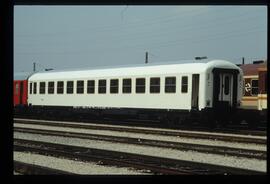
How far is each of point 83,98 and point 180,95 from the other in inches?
279

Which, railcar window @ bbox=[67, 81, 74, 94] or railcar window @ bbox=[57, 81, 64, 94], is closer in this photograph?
railcar window @ bbox=[67, 81, 74, 94]

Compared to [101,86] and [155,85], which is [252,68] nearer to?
[155,85]

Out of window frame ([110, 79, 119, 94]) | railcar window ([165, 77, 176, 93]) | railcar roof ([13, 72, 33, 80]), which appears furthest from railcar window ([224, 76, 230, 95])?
railcar roof ([13, 72, 33, 80])

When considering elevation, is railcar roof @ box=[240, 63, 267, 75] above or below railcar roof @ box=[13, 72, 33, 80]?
above

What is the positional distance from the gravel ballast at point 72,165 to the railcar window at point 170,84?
934 centimetres

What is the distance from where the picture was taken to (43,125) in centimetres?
2264

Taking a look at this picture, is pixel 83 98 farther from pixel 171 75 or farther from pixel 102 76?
pixel 171 75

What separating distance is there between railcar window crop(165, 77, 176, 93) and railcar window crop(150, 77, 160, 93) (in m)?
0.49

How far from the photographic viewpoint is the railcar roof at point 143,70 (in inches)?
764

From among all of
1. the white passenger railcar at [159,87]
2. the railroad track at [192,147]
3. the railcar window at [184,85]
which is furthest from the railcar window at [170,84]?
the railroad track at [192,147]

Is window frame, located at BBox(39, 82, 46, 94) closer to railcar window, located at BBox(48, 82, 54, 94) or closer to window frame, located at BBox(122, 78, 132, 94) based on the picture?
railcar window, located at BBox(48, 82, 54, 94)

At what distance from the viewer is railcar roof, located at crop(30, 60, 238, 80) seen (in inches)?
764

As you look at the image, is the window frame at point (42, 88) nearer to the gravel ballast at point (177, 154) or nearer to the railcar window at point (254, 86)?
the railcar window at point (254, 86)
